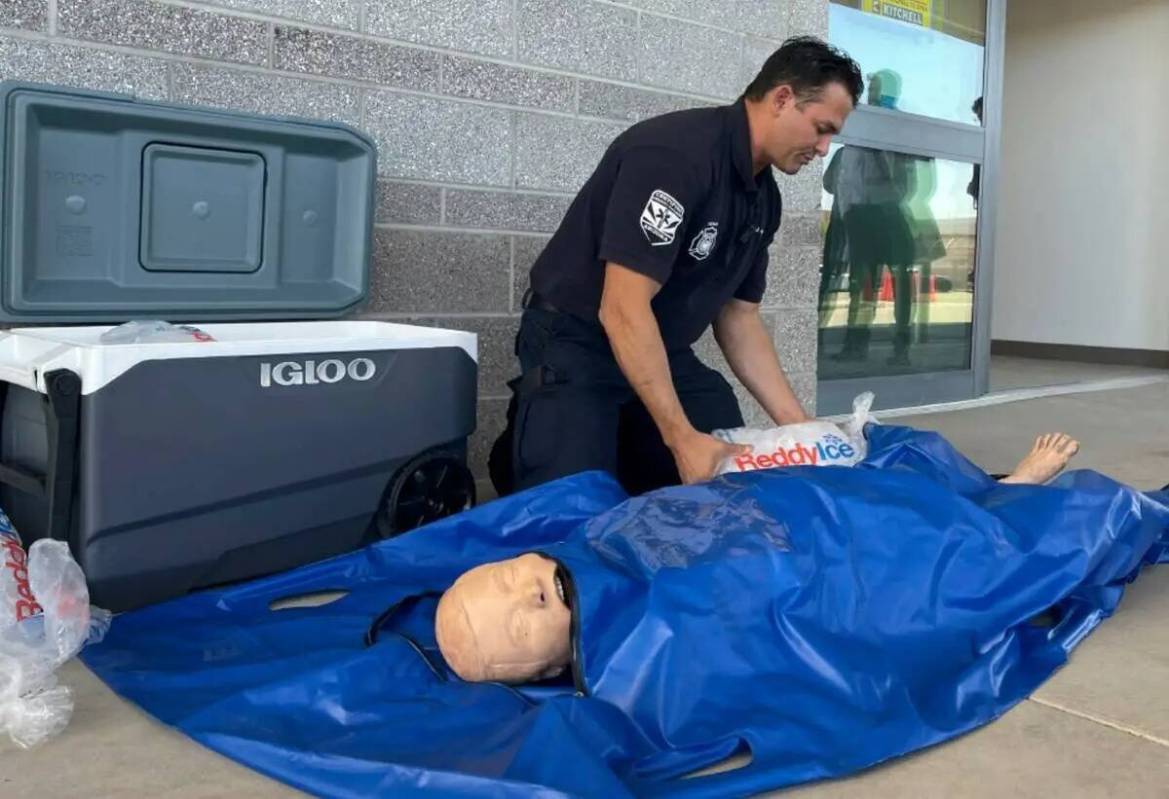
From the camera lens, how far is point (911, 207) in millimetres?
4715

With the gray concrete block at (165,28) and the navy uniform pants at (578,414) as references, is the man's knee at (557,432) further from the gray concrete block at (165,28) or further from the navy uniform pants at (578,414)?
the gray concrete block at (165,28)

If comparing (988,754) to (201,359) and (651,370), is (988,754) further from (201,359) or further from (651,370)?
(201,359)

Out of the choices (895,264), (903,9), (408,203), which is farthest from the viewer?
(895,264)

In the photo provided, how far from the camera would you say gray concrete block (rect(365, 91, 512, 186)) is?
109 inches

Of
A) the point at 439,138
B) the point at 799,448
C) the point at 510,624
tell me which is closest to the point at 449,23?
the point at 439,138

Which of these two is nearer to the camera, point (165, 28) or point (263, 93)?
point (165, 28)

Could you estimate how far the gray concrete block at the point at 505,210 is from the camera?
293 cm

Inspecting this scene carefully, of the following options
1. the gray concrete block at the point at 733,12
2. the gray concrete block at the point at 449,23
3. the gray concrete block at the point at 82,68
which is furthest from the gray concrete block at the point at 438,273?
the gray concrete block at the point at 733,12

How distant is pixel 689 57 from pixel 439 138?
0.95 m

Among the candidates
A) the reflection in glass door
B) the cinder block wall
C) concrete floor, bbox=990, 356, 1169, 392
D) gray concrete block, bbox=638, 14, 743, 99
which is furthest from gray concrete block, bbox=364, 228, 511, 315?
concrete floor, bbox=990, 356, 1169, 392

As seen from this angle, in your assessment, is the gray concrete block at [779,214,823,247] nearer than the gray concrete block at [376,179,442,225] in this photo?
No

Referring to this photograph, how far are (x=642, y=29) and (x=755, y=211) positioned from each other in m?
1.04

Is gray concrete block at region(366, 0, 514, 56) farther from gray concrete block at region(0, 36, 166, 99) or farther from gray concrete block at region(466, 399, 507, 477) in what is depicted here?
gray concrete block at region(466, 399, 507, 477)

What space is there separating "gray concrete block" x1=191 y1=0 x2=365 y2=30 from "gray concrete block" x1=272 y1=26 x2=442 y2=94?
28 mm
